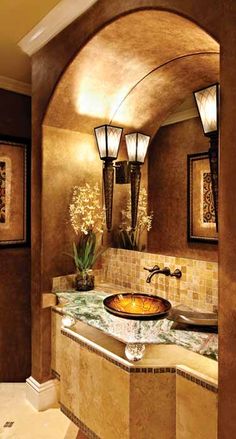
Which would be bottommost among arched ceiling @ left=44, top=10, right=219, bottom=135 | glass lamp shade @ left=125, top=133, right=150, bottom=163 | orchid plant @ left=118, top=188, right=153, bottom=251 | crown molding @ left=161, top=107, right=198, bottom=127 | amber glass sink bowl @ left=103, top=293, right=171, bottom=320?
amber glass sink bowl @ left=103, top=293, right=171, bottom=320

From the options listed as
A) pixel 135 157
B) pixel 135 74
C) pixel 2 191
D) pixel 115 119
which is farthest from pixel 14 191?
pixel 135 74

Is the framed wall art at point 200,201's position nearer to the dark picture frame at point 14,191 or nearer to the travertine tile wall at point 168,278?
the travertine tile wall at point 168,278

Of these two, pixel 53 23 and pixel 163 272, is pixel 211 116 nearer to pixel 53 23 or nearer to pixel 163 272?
pixel 163 272

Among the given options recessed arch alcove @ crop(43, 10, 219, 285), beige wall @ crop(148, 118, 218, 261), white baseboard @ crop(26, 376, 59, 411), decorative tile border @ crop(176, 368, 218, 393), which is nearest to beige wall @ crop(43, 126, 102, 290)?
recessed arch alcove @ crop(43, 10, 219, 285)

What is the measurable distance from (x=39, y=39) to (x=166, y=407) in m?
2.46

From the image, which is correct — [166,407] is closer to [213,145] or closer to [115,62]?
[213,145]

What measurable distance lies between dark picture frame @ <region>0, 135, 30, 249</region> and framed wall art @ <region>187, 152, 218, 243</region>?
5.62 feet

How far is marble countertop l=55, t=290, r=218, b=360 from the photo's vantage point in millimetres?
1423

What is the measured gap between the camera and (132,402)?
4.58 ft

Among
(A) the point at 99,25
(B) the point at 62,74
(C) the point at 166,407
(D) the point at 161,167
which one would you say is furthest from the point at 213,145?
(C) the point at 166,407

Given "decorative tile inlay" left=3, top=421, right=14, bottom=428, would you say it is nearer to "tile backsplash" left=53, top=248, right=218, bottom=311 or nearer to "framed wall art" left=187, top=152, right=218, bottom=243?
"tile backsplash" left=53, top=248, right=218, bottom=311

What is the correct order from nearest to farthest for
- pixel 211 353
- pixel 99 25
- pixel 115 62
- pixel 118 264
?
pixel 211 353 < pixel 99 25 < pixel 115 62 < pixel 118 264

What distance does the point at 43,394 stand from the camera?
234 centimetres

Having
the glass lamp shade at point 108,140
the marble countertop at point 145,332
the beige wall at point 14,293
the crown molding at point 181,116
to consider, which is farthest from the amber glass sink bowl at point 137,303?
the beige wall at point 14,293
